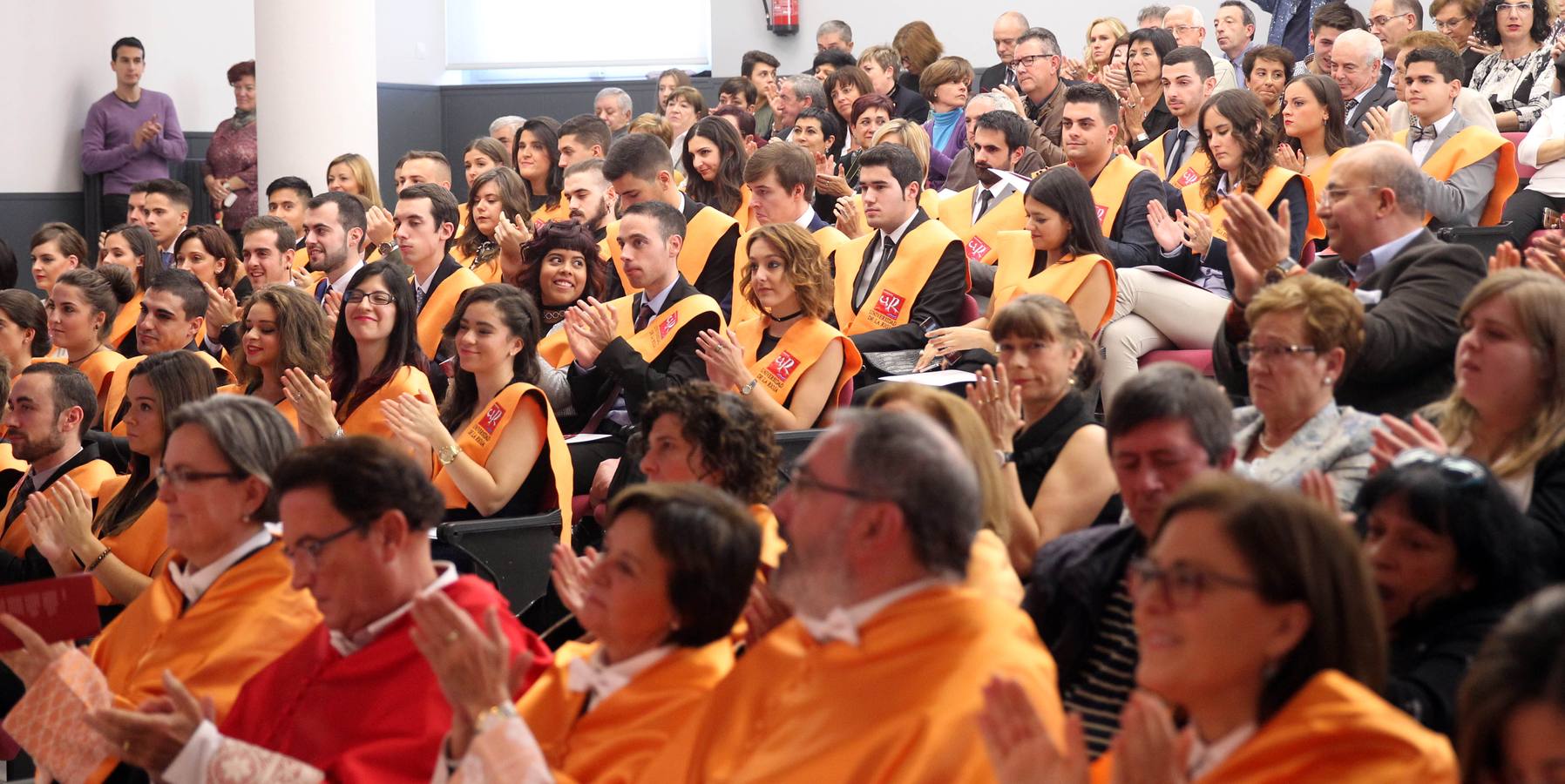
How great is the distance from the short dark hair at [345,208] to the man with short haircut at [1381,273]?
4516mm

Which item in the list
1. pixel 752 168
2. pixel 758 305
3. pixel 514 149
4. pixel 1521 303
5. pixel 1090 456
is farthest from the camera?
pixel 514 149

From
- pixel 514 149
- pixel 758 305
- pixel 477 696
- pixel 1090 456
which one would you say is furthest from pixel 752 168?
pixel 477 696

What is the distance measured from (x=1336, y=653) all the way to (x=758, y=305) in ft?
12.9

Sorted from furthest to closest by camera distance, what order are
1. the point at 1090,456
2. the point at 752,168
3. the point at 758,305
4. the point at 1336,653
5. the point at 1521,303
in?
the point at 752,168 → the point at 758,305 → the point at 1090,456 → the point at 1521,303 → the point at 1336,653

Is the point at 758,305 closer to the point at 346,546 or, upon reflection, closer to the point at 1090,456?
the point at 1090,456

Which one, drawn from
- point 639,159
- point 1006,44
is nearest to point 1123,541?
point 639,159

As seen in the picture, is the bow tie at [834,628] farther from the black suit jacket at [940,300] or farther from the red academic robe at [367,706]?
the black suit jacket at [940,300]

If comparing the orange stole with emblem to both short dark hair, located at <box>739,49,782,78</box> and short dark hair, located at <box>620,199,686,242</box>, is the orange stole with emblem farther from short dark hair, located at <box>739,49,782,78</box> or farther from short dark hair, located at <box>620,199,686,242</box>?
short dark hair, located at <box>739,49,782,78</box>

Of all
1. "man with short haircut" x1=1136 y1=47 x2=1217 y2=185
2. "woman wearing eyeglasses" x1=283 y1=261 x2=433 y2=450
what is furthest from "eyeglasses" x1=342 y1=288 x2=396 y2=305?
"man with short haircut" x1=1136 y1=47 x2=1217 y2=185

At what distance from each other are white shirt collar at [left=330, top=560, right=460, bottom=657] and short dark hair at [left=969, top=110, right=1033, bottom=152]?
17.0ft

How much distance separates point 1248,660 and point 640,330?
426 centimetres

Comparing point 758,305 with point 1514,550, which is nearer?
point 1514,550

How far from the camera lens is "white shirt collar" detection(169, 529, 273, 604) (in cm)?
340

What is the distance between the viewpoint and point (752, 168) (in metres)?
7.17
